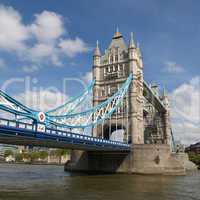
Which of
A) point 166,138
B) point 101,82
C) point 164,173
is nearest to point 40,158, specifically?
point 166,138

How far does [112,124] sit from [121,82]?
9.76 m

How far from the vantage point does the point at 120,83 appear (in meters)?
71.7

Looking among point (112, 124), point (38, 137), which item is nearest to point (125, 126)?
point (112, 124)

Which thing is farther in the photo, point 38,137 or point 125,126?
point 125,126

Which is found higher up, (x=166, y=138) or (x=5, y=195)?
(x=166, y=138)

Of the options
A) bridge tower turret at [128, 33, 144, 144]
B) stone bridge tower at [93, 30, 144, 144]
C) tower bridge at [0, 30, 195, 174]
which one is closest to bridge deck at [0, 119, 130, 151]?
tower bridge at [0, 30, 195, 174]

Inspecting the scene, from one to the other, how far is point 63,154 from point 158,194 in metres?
102

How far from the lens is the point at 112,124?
70312mm

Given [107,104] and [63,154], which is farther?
[63,154]

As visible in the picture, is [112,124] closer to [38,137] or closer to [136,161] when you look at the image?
[136,161]

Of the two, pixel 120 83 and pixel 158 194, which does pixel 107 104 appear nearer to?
pixel 120 83

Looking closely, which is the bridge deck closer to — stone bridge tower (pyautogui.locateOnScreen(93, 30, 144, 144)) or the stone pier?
the stone pier

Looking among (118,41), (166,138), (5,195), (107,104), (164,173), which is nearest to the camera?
(5,195)

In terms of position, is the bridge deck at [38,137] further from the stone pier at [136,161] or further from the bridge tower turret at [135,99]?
the bridge tower turret at [135,99]
